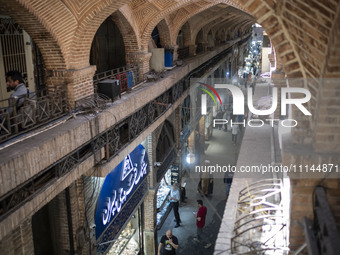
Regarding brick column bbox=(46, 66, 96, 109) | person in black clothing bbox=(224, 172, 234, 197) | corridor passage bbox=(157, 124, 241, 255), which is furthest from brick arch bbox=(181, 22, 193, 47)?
brick column bbox=(46, 66, 96, 109)

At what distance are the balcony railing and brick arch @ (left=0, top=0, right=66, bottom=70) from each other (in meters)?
0.50

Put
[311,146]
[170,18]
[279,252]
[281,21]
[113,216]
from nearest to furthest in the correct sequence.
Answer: [281,21], [311,146], [279,252], [113,216], [170,18]

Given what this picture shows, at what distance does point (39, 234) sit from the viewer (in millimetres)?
6121

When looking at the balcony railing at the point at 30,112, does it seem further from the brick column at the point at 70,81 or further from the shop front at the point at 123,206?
the shop front at the point at 123,206

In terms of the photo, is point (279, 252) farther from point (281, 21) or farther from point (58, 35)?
point (58, 35)

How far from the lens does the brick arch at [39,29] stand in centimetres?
527

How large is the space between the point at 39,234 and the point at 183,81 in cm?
770

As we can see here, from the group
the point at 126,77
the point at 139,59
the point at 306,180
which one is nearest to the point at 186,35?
the point at 139,59

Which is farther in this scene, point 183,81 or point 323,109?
point 183,81

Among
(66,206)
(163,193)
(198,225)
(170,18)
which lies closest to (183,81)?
(170,18)

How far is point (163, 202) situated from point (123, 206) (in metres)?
4.38

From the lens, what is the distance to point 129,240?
9.42m

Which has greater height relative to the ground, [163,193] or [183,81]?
[183,81]

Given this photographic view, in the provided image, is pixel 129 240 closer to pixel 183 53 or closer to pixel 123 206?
pixel 123 206
